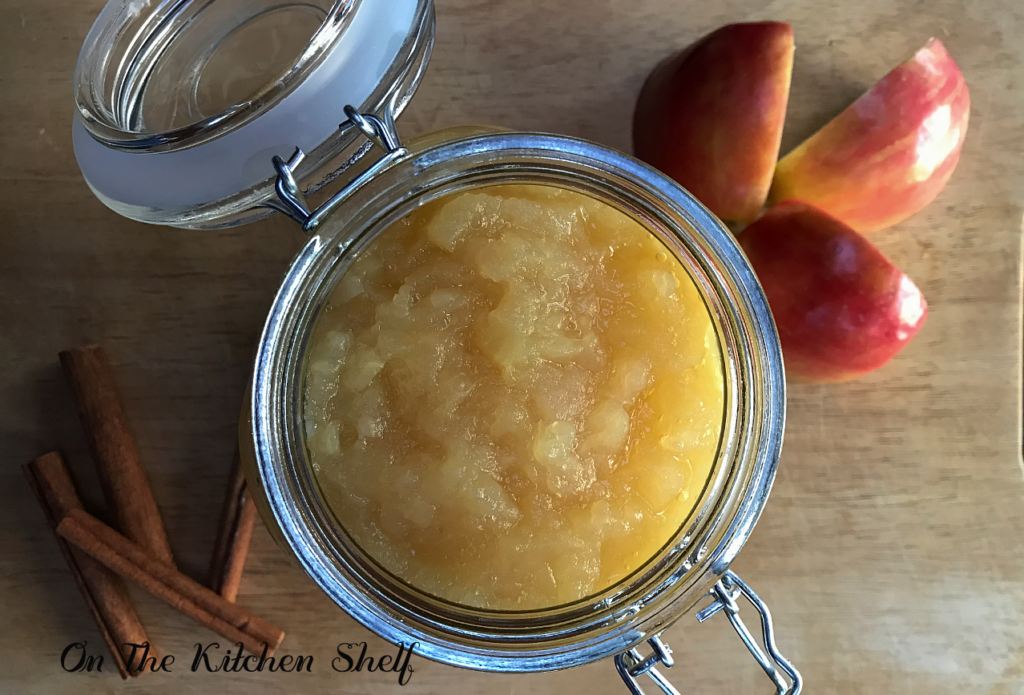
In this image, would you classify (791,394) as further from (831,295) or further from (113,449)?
(113,449)

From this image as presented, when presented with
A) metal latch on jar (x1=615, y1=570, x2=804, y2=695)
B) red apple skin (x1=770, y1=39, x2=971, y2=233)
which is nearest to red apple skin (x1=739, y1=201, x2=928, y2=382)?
red apple skin (x1=770, y1=39, x2=971, y2=233)

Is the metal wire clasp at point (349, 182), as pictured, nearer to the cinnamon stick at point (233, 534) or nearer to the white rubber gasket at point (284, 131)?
the white rubber gasket at point (284, 131)

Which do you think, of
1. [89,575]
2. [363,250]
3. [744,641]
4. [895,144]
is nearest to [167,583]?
[89,575]

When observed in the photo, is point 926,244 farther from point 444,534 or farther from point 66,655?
point 66,655

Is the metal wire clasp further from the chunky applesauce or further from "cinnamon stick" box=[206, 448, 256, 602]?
"cinnamon stick" box=[206, 448, 256, 602]

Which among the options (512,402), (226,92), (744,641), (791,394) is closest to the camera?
(512,402)

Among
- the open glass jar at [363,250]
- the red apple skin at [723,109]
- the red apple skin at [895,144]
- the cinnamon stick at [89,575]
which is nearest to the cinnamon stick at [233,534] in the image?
the cinnamon stick at [89,575]
